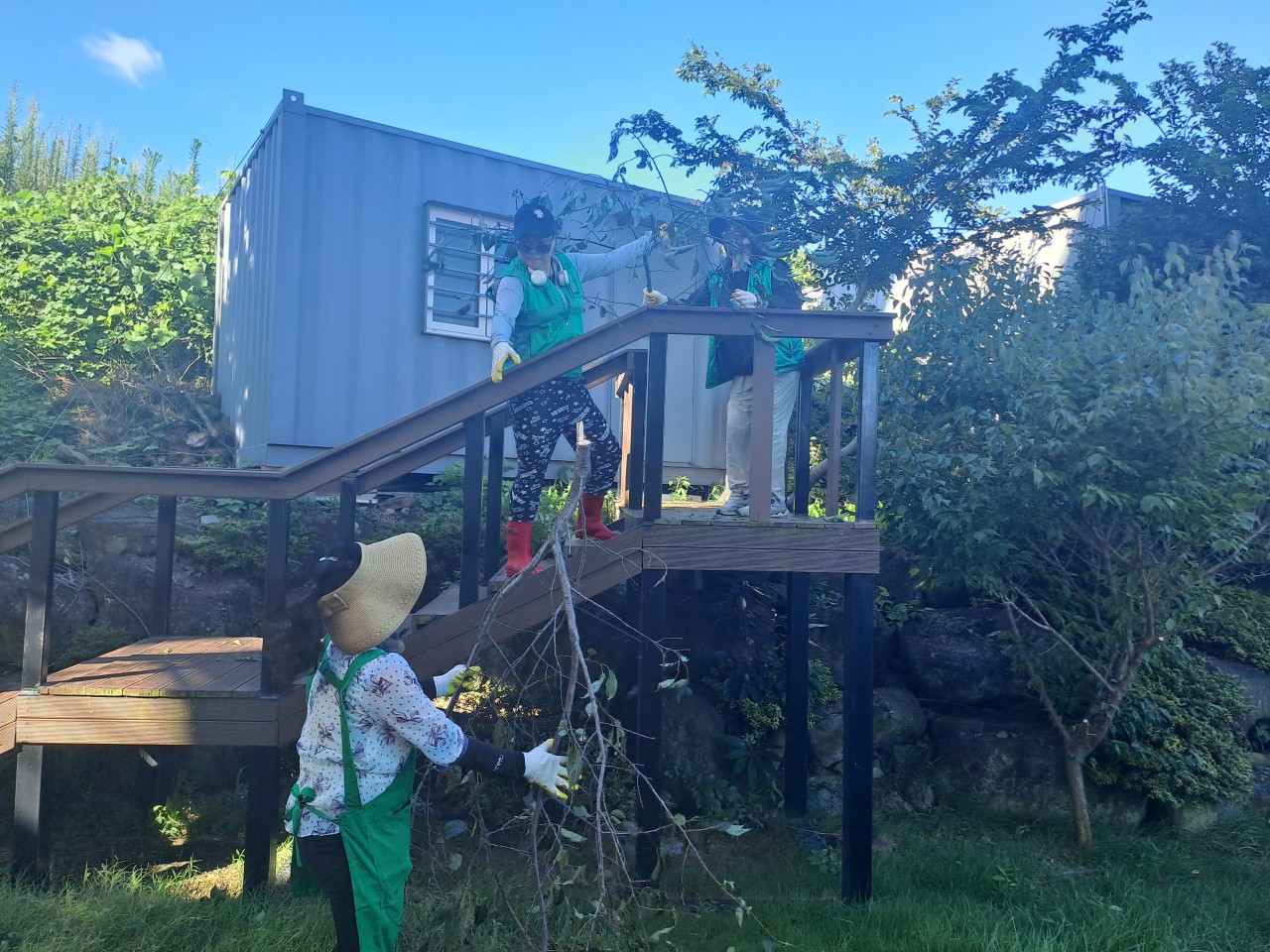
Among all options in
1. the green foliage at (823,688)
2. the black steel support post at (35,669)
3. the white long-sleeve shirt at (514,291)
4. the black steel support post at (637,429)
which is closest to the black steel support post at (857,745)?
the black steel support post at (637,429)

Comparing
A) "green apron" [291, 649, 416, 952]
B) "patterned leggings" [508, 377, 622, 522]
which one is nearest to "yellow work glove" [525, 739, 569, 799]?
"green apron" [291, 649, 416, 952]

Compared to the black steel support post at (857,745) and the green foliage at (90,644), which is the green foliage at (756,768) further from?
the green foliage at (90,644)

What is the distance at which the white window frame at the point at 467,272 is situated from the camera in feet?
25.9

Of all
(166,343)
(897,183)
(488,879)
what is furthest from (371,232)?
(488,879)

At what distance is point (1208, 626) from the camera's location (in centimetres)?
647

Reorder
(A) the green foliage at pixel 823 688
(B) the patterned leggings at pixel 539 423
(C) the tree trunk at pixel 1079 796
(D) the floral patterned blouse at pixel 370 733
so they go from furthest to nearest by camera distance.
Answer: (A) the green foliage at pixel 823 688
(C) the tree trunk at pixel 1079 796
(B) the patterned leggings at pixel 539 423
(D) the floral patterned blouse at pixel 370 733

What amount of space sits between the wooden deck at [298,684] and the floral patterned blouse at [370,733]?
102 centimetres

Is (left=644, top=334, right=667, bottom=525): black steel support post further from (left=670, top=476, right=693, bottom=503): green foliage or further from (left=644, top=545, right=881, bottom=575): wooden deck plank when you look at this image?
(left=670, top=476, right=693, bottom=503): green foliage

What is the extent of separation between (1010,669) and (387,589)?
4.63 metres

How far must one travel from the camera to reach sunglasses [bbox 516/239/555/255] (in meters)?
4.54

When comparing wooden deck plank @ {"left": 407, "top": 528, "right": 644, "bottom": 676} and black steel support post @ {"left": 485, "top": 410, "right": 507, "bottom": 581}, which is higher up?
black steel support post @ {"left": 485, "top": 410, "right": 507, "bottom": 581}

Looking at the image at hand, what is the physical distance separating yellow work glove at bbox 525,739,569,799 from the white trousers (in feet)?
7.88

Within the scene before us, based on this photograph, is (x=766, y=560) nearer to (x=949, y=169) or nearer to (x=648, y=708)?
(x=648, y=708)

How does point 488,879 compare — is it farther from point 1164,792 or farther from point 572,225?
point 572,225
